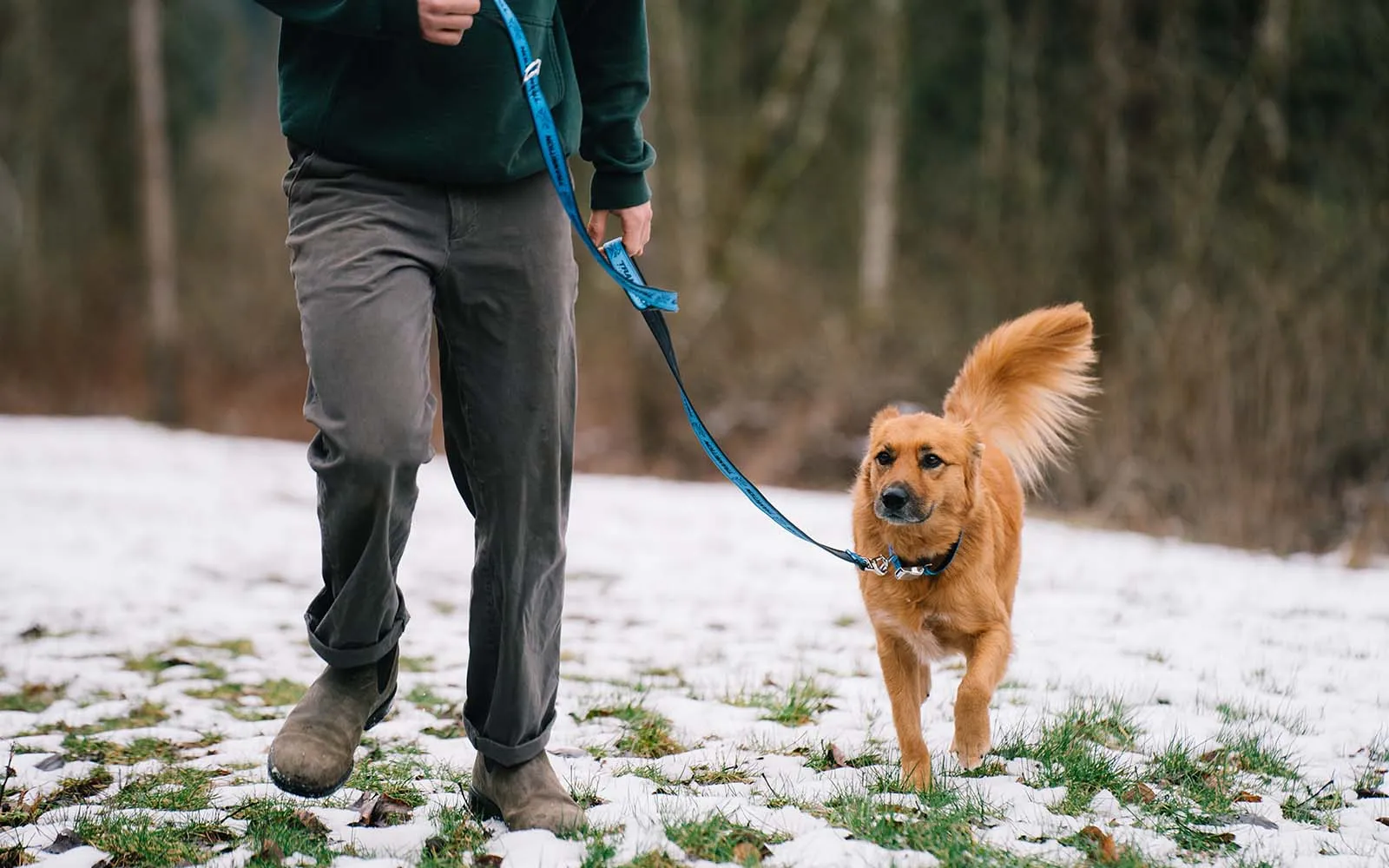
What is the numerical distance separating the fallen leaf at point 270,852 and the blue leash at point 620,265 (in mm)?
1243

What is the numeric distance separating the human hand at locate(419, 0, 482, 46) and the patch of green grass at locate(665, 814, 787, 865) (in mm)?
1603

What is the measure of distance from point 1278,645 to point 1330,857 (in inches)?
98.0

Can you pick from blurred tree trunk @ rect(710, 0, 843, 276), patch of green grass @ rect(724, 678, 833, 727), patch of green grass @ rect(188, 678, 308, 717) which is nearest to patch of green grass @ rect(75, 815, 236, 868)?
patch of green grass @ rect(188, 678, 308, 717)

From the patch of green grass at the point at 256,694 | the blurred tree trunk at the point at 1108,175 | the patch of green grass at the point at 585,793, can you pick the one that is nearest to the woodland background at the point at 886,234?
Answer: the blurred tree trunk at the point at 1108,175

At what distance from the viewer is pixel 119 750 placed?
3373 mm

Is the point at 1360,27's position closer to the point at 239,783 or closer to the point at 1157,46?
the point at 1157,46

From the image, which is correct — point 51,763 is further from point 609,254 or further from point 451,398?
point 609,254

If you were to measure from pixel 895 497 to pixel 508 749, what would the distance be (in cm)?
128

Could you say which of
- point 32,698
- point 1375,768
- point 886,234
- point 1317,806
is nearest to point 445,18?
point 1317,806

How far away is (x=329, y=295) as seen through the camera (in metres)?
2.25

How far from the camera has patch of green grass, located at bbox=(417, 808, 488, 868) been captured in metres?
2.31

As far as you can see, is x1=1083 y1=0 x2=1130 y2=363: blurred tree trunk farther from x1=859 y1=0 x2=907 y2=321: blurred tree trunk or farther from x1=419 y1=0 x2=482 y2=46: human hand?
x1=419 y1=0 x2=482 y2=46: human hand

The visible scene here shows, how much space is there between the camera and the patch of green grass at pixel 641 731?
10.7 ft

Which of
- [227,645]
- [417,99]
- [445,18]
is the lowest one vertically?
[227,645]
